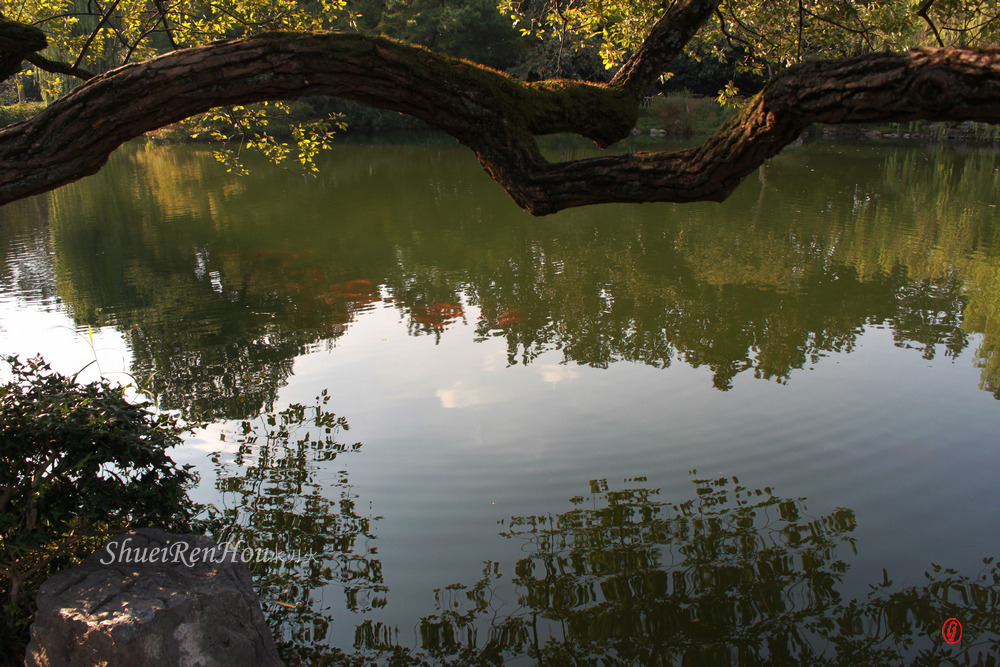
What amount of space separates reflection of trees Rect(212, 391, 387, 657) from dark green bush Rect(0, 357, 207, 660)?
0.75 metres

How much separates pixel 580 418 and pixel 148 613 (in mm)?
3314

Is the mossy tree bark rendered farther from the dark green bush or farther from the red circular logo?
the red circular logo

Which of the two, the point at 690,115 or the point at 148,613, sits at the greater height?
the point at 690,115

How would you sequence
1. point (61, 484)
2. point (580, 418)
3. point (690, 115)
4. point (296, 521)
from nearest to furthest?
point (61, 484)
point (296, 521)
point (580, 418)
point (690, 115)

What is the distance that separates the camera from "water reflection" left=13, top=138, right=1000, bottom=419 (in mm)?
6234

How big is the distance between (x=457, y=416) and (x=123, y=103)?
3209mm

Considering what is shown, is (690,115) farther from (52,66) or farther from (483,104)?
(483,104)

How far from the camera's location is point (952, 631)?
2898 mm

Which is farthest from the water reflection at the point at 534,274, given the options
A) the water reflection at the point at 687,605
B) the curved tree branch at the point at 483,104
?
the curved tree branch at the point at 483,104

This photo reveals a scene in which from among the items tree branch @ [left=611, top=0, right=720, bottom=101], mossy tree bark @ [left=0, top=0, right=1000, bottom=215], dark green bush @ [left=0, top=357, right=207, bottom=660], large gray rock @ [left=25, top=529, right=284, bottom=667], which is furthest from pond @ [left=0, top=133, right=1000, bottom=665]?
tree branch @ [left=611, top=0, right=720, bottom=101]

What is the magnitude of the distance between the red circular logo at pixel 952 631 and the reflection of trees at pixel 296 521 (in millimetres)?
2534

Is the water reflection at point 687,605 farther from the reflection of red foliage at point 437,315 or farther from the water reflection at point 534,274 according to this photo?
the reflection of red foliage at point 437,315

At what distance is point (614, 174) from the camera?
8.49ft

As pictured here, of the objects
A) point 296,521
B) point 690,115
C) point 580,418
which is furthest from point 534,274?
point 690,115
